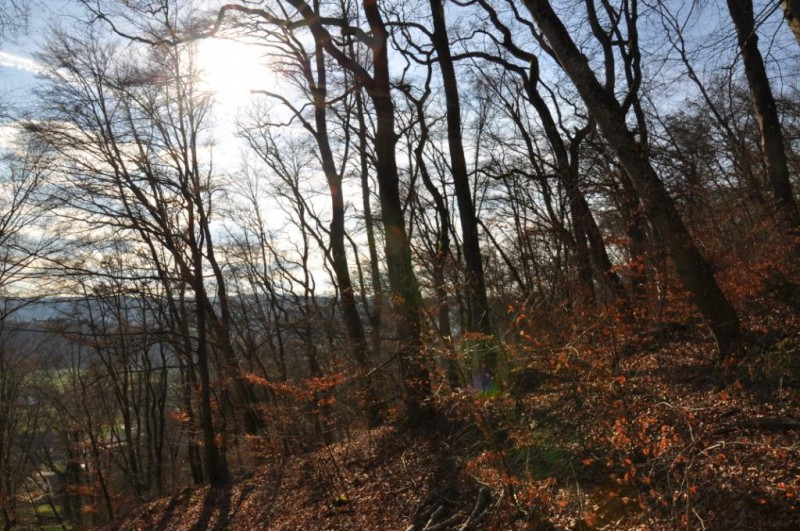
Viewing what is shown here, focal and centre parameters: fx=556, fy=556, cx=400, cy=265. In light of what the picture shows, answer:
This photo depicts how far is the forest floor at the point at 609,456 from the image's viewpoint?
4.61 m

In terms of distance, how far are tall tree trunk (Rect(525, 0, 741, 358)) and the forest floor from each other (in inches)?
16.8

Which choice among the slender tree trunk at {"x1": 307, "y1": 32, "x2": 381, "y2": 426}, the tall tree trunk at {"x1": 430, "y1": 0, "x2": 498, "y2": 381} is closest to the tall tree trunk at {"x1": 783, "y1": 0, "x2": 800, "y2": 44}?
the tall tree trunk at {"x1": 430, "y1": 0, "x2": 498, "y2": 381}

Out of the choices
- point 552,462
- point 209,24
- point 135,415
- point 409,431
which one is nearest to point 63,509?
point 135,415

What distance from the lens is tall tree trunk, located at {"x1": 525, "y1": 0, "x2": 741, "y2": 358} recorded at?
6.86 m

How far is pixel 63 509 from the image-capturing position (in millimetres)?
28250

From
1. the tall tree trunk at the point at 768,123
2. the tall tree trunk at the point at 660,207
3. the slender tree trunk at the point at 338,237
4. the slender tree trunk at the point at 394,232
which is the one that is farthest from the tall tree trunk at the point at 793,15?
the slender tree trunk at the point at 338,237

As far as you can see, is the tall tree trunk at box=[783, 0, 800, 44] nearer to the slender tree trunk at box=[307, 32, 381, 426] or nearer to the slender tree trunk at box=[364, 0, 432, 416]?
the slender tree trunk at box=[364, 0, 432, 416]

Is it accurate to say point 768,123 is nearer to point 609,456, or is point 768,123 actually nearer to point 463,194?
point 463,194

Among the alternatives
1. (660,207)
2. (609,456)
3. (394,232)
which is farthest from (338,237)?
(609,456)

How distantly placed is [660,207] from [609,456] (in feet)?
10.9

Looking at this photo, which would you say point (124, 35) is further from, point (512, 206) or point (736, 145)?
point (512, 206)

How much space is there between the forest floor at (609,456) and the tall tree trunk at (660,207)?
0.43 metres

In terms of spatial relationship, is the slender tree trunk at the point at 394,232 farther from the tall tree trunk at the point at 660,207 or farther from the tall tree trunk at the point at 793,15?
the tall tree trunk at the point at 793,15

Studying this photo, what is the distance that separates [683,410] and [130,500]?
23.0m
